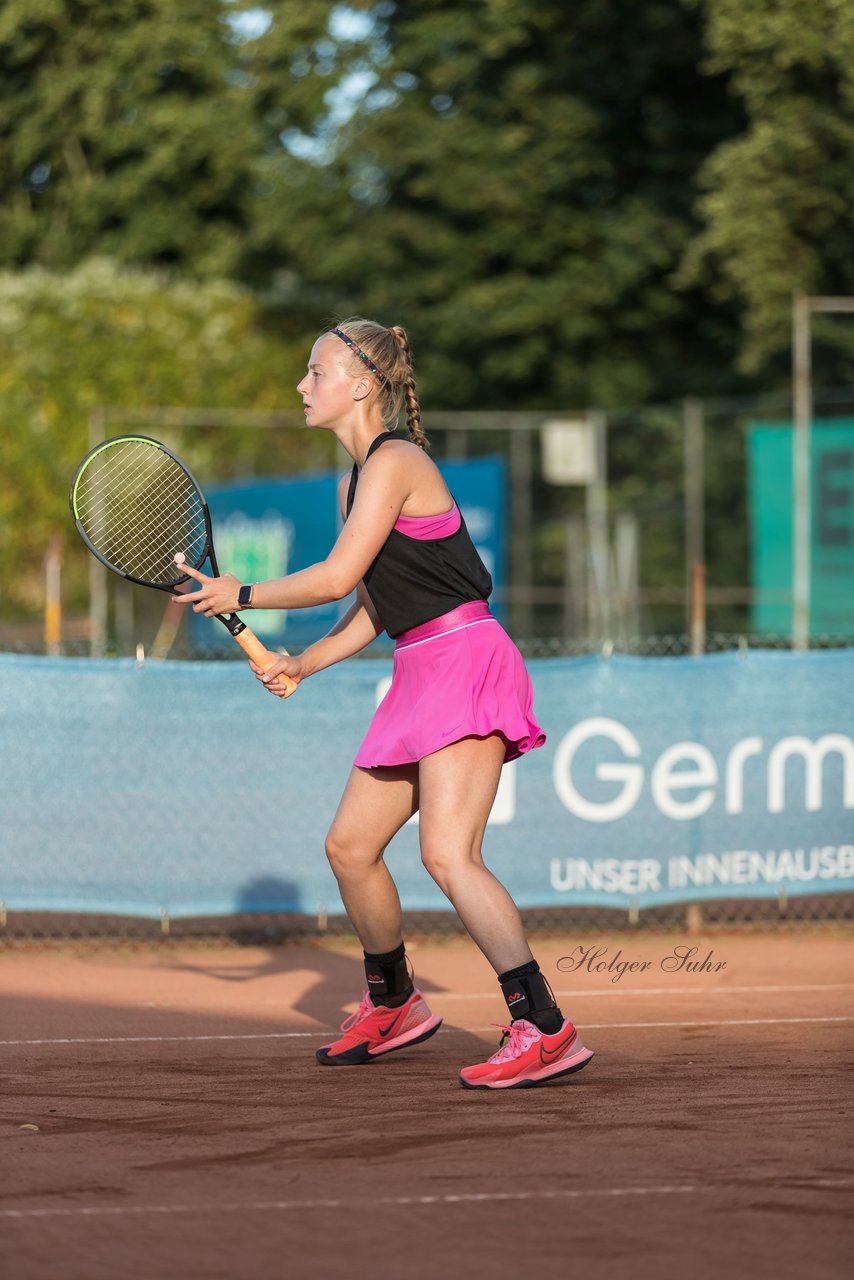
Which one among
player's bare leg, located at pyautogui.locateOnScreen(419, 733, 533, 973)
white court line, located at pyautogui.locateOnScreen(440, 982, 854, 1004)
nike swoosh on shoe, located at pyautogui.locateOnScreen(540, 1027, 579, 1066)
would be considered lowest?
white court line, located at pyautogui.locateOnScreen(440, 982, 854, 1004)

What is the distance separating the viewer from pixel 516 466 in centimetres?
2145

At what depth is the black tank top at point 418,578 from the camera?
17.2 ft

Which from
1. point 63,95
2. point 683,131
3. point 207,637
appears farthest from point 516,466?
point 63,95

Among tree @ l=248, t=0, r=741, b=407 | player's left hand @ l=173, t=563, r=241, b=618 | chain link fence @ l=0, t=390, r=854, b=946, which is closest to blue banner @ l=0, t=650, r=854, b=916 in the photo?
player's left hand @ l=173, t=563, r=241, b=618

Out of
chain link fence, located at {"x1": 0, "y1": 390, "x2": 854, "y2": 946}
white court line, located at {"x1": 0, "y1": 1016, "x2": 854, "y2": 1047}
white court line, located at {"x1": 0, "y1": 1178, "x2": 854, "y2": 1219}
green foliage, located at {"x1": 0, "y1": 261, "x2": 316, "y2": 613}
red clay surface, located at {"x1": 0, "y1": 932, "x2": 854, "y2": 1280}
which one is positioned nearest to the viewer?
red clay surface, located at {"x1": 0, "y1": 932, "x2": 854, "y2": 1280}

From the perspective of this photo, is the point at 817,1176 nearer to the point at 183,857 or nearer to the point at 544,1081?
the point at 544,1081

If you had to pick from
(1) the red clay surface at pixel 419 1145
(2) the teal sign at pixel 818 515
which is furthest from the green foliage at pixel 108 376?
(1) the red clay surface at pixel 419 1145

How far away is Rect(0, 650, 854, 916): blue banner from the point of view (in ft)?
27.7

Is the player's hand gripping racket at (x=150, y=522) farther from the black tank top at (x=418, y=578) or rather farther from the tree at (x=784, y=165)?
the tree at (x=784, y=165)

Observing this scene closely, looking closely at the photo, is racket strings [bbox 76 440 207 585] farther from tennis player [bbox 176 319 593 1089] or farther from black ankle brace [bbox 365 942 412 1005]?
black ankle brace [bbox 365 942 412 1005]

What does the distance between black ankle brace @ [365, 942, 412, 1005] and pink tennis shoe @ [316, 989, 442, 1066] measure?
3 centimetres

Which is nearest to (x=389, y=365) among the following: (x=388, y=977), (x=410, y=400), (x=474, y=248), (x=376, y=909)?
(x=410, y=400)

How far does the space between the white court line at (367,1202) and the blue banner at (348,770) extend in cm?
444

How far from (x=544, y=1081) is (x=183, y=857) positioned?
140 inches
